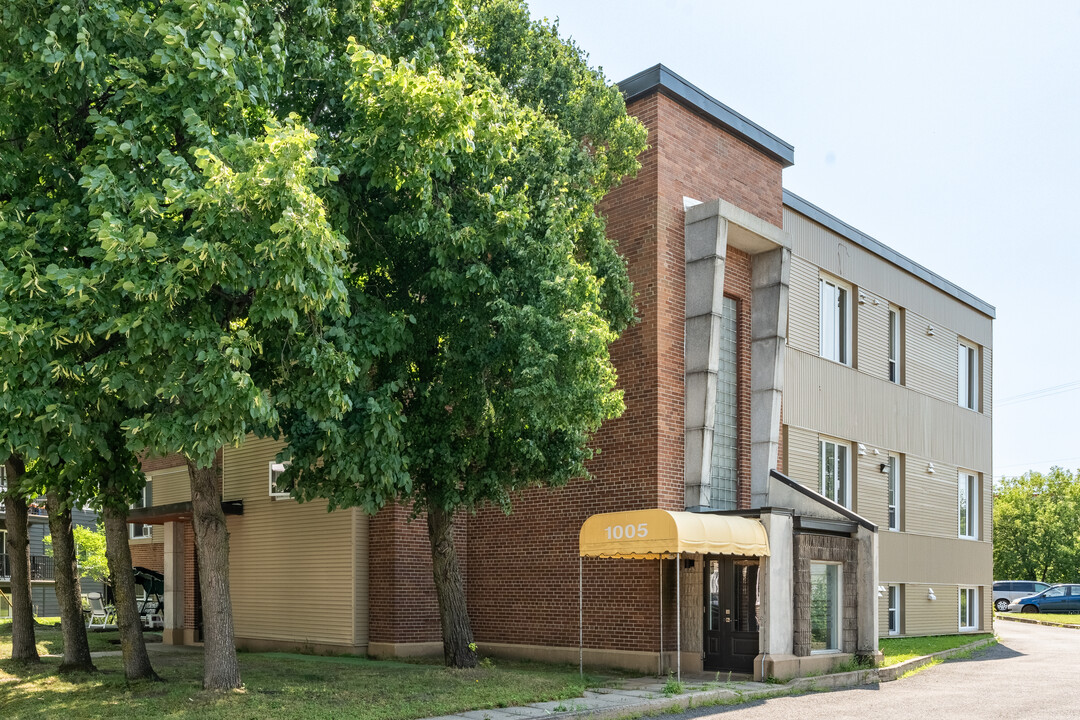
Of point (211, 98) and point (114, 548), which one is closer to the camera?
point (211, 98)

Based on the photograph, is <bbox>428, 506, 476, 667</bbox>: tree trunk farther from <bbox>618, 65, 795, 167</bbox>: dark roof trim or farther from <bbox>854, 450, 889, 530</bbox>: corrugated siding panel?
<bbox>854, 450, 889, 530</bbox>: corrugated siding panel

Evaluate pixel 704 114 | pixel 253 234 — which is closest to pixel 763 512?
pixel 704 114

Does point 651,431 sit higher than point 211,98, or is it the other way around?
→ point 211,98

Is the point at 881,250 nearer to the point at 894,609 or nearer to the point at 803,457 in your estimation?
the point at 803,457

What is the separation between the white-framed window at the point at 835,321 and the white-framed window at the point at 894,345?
7.33 feet

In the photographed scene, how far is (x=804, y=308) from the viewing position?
Result: 23062 millimetres

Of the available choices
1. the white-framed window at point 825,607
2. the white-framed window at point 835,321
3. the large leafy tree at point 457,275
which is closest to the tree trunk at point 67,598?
the large leafy tree at point 457,275

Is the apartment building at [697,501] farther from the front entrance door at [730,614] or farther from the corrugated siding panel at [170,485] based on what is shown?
the corrugated siding panel at [170,485]

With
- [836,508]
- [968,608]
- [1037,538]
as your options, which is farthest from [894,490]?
[1037,538]

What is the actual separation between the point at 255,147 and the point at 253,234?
90 centimetres

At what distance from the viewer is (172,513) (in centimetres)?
2456

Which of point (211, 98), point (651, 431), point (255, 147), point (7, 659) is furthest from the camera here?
point (7, 659)

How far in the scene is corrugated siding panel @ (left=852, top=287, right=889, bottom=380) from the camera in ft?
81.6

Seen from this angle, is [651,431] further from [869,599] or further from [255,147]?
[255,147]
